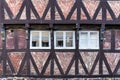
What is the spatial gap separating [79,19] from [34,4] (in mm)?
1837

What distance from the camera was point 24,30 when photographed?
44.1 ft

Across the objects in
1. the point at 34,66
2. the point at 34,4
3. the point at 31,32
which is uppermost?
the point at 34,4

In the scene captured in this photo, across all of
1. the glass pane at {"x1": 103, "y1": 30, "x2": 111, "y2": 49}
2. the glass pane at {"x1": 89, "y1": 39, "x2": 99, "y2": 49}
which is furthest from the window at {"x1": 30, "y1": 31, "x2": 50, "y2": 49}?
the glass pane at {"x1": 103, "y1": 30, "x2": 111, "y2": 49}

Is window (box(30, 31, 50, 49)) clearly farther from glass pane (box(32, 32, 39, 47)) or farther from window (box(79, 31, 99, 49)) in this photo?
window (box(79, 31, 99, 49))

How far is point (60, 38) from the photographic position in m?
13.6

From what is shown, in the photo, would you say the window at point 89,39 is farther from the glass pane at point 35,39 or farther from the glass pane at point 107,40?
the glass pane at point 35,39

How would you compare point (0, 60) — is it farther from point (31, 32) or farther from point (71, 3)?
point (71, 3)

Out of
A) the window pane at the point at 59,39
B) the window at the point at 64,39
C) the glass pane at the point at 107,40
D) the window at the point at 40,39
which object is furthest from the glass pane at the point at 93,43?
the window at the point at 40,39

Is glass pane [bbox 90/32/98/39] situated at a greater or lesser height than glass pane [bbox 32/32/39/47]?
greater

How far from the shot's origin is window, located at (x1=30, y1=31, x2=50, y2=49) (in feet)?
44.2

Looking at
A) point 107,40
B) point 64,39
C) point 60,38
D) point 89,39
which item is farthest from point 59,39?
point 107,40

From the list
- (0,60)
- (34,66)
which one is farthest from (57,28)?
(0,60)

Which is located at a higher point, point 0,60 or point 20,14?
point 20,14

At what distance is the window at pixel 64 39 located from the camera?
13.5 meters
